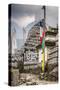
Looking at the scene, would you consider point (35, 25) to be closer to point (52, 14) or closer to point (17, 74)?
point (52, 14)

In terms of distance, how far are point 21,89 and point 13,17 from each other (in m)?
0.63

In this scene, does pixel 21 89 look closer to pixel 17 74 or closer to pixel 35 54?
pixel 17 74

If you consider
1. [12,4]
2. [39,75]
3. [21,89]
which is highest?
[12,4]

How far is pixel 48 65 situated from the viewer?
176 centimetres

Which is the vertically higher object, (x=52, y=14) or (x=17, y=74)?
(x=52, y=14)

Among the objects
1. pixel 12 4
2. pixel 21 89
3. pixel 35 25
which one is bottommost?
pixel 21 89

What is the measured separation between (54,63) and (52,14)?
0.45 metres

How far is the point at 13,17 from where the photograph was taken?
1.69 metres

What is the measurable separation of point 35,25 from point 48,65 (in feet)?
1.24

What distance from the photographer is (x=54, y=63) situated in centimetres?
177

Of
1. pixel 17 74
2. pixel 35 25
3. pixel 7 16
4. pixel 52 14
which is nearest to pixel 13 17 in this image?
pixel 7 16

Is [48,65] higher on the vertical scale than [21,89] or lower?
higher

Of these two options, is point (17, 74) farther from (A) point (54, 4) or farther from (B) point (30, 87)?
(A) point (54, 4)

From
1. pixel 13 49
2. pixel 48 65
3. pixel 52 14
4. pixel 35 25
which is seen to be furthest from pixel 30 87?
pixel 52 14
